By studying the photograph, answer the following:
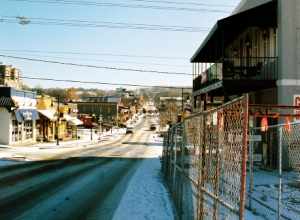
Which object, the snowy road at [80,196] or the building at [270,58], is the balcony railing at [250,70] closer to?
the building at [270,58]

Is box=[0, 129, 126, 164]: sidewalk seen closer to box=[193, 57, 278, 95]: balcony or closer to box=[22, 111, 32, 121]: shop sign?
box=[22, 111, 32, 121]: shop sign

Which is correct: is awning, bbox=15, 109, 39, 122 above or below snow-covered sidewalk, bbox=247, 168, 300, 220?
above

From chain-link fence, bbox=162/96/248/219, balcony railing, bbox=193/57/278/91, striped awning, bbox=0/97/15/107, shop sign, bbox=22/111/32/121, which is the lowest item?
chain-link fence, bbox=162/96/248/219

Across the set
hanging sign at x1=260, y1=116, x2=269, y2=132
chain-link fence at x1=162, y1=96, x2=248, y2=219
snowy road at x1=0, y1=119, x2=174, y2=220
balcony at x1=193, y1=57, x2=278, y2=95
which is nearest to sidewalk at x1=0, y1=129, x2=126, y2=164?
snowy road at x1=0, y1=119, x2=174, y2=220

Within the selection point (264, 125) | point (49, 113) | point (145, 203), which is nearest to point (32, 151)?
point (49, 113)

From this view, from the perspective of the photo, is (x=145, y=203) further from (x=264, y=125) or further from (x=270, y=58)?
(x=270, y=58)

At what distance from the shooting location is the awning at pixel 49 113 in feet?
170

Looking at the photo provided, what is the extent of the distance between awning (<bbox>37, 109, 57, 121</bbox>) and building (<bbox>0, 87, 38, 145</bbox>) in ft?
10.1

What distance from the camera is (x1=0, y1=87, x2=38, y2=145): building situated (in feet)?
132

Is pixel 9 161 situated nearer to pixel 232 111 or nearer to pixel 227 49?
pixel 227 49

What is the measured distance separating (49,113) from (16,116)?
13095 mm

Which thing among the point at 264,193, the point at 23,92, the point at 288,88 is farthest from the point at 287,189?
the point at 23,92

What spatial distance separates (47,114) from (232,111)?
1942 inches

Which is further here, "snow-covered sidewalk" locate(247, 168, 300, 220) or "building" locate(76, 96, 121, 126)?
"building" locate(76, 96, 121, 126)
